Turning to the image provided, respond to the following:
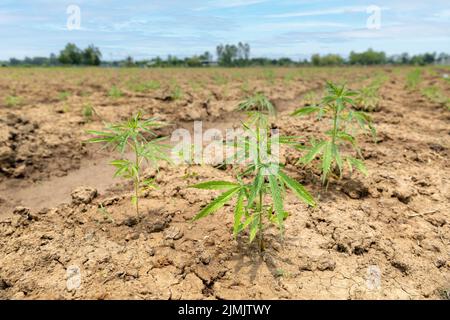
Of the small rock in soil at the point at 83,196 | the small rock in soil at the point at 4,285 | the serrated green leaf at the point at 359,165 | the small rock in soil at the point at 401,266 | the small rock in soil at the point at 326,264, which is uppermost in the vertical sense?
the serrated green leaf at the point at 359,165

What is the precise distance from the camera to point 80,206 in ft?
9.15

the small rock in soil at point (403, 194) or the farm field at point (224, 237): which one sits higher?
the small rock in soil at point (403, 194)

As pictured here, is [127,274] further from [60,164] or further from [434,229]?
[60,164]

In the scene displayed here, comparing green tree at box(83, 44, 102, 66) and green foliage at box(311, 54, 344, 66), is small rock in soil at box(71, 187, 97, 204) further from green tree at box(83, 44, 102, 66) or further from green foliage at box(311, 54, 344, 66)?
green foliage at box(311, 54, 344, 66)

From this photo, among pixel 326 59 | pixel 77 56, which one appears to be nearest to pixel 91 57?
pixel 77 56

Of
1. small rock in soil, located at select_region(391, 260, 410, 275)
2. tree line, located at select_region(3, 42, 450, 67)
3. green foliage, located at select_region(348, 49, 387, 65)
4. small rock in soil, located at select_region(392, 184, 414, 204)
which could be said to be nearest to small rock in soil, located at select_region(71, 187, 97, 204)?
small rock in soil, located at select_region(391, 260, 410, 275)

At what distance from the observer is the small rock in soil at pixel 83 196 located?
2.94m

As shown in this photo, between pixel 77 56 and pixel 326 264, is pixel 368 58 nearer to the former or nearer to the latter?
pixel 77 56

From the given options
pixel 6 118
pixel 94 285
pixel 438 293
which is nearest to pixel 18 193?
pixel 6 118

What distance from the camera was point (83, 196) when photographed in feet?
9.72

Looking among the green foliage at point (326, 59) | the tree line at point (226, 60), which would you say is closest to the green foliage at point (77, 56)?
the tree line at point (226, 60)

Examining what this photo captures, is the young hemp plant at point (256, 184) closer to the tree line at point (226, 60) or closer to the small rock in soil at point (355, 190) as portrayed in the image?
the small rock in soil at point (355, 190)

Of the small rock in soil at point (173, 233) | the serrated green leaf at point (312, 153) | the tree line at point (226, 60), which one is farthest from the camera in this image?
the tree line at point (226, 60)

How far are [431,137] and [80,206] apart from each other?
453 cm
